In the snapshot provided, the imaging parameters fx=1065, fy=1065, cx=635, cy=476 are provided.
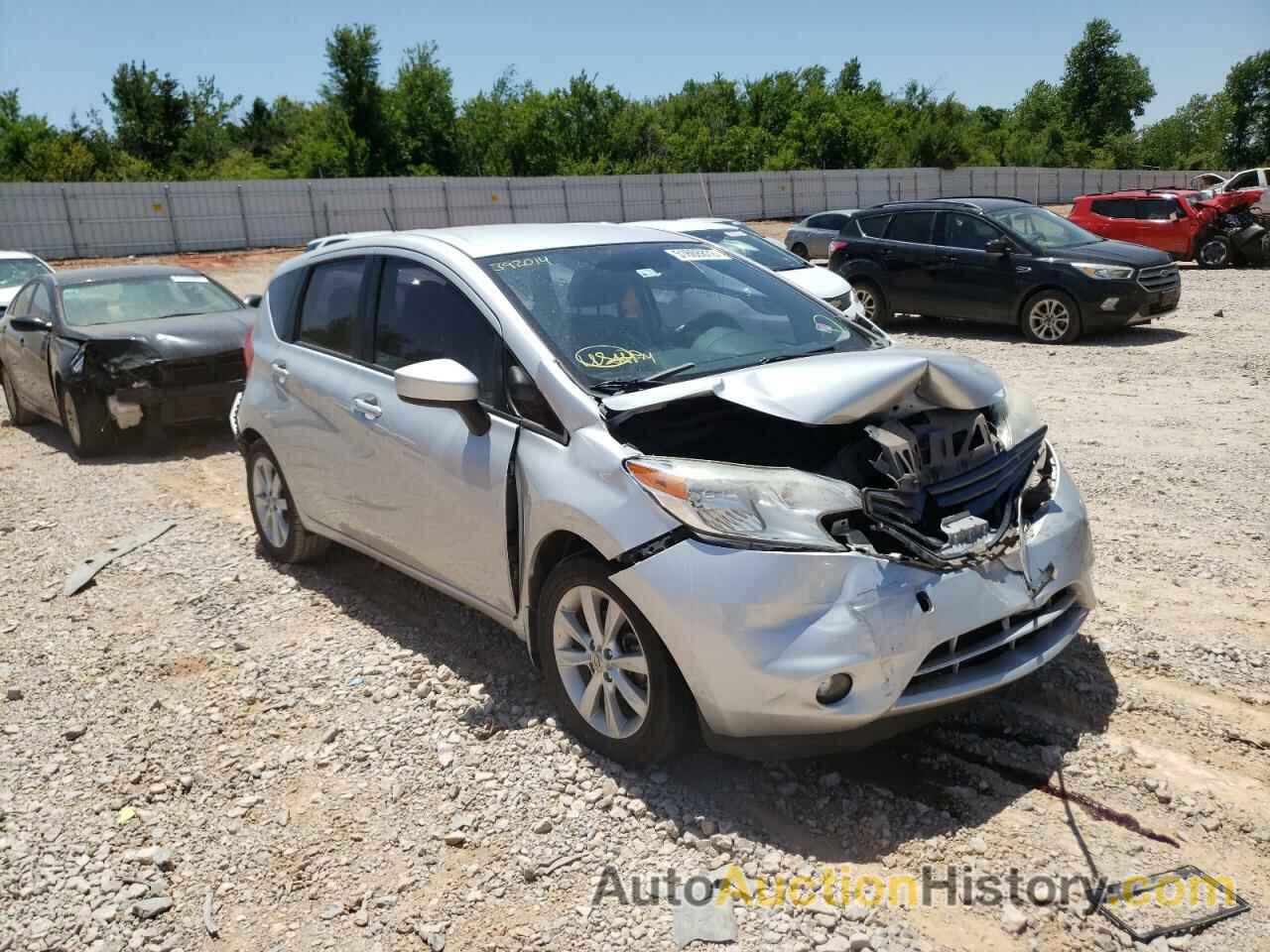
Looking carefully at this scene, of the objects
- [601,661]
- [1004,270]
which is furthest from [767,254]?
[601,661]

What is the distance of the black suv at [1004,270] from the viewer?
12.6 meters

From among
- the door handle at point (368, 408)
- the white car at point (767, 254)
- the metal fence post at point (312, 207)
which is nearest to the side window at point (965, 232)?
the white car at point (767, 254)

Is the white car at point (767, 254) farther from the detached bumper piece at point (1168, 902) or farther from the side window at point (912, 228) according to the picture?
the detached bumper piece at point (1168, 902)

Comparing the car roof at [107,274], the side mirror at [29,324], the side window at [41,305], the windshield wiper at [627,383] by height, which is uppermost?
the car roof at [107,274]

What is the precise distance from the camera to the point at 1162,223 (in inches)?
825

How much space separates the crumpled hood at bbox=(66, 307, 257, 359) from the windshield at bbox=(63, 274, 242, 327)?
25 centimetres

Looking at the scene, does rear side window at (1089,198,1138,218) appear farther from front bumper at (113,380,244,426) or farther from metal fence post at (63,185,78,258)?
metal fence post at (63,185,78,258)

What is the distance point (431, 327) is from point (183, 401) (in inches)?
225

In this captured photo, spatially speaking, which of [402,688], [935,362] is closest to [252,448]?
[402,688]

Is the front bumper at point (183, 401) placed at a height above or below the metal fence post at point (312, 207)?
below

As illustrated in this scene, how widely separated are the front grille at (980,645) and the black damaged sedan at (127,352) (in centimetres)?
773

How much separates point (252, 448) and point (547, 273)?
2.59 metres

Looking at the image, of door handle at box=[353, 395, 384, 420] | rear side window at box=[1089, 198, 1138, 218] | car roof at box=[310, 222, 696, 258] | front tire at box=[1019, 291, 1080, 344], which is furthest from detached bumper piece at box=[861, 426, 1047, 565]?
rear side window at box=[1089, 198, 1138, 218]

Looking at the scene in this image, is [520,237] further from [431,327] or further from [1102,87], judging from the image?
[1102,87]
